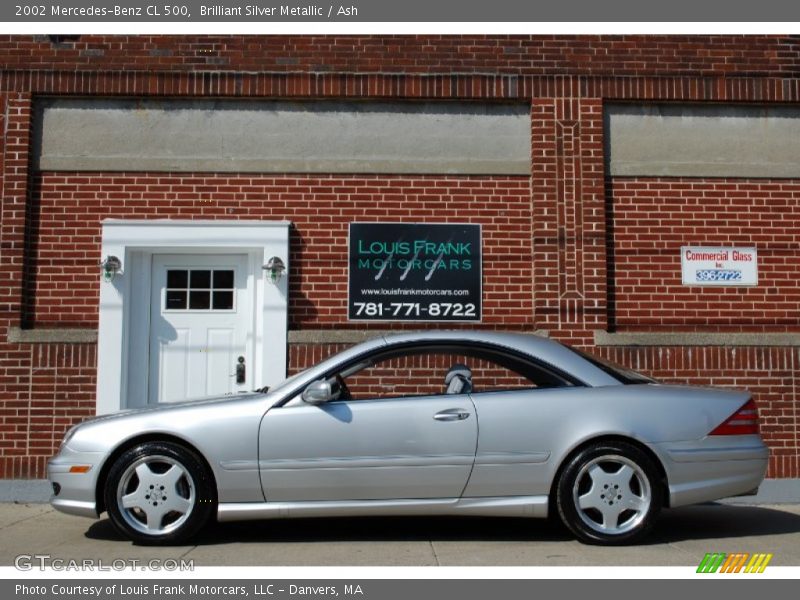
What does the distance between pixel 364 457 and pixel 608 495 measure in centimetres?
154

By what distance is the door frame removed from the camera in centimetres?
875

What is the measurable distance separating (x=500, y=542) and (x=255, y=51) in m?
5.60

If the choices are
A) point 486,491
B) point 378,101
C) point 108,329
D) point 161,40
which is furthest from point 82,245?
point 486,491

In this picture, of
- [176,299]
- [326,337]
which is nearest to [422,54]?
[326,337]

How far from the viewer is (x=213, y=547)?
5.71m

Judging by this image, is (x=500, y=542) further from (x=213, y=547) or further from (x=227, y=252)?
(x=227, y=252)

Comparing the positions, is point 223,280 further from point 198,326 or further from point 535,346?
point 535,346

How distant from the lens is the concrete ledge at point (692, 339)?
28.9 feet

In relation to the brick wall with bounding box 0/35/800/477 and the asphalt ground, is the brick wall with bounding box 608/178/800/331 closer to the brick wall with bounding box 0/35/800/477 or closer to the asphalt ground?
the brick wall with bounding box 0/35/800/477

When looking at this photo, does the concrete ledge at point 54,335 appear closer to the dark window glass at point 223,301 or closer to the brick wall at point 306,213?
the brick wall at point 306,213

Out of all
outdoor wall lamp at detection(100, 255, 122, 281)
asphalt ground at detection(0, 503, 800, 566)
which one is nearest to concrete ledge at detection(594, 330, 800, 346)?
asphalt ground at detection(0, 503, 800, 566)

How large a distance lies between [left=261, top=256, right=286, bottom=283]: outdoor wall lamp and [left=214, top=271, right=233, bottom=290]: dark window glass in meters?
0.42

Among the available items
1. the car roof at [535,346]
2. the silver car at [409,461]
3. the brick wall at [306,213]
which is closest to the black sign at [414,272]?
the brick wall at [306,213]

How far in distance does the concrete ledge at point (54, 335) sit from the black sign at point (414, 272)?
8.30 feet
